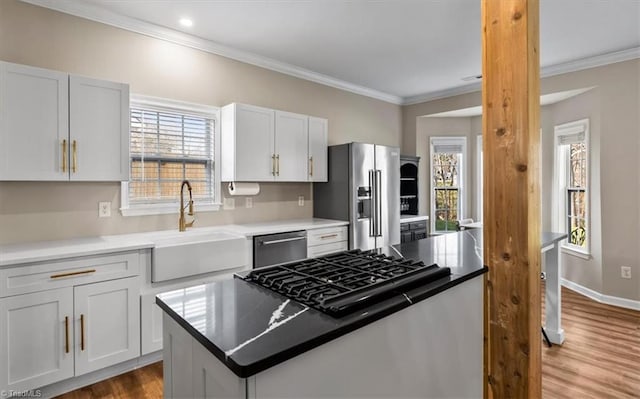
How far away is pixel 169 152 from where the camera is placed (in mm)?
3303

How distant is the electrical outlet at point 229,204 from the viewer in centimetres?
366

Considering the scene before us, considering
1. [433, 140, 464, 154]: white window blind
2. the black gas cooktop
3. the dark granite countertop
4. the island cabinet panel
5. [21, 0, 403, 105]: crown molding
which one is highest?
[21, 0, 403, 105]: crown molding

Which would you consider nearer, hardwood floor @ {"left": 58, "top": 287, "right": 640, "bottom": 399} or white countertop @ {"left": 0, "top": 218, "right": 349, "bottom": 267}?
white countertop @ {"left": 0, "top": 218, "right": 349, "bottom": 267}

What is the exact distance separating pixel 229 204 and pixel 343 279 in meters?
2.55

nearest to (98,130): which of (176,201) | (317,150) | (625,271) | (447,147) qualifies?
(176,201)

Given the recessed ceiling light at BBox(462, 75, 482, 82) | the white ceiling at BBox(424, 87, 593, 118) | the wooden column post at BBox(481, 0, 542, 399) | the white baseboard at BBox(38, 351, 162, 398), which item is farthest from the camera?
the recessed ceiling light at BBox(462, 75, 482, 82)

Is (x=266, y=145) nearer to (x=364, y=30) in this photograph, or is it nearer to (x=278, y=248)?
(x=278, y=248)

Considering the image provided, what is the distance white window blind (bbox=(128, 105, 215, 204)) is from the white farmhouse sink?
0.51 meters

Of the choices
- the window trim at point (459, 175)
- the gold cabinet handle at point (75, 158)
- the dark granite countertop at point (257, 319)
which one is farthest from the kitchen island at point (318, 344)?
the window trim at point (459, 175)

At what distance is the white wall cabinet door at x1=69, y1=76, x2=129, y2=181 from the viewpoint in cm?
248

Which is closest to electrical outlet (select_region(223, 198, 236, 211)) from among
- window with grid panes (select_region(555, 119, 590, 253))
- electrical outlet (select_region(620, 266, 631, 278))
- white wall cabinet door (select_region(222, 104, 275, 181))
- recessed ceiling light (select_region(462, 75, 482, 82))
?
white wall cabinet door (select_region(222, 104, 275, 181))

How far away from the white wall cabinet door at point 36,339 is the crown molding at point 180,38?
2.15 meters

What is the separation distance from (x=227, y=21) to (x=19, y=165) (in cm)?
194

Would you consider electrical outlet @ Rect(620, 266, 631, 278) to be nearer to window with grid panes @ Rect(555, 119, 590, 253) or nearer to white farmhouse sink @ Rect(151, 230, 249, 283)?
window with grid panes @ Rect(555, 119, 590, 253)
